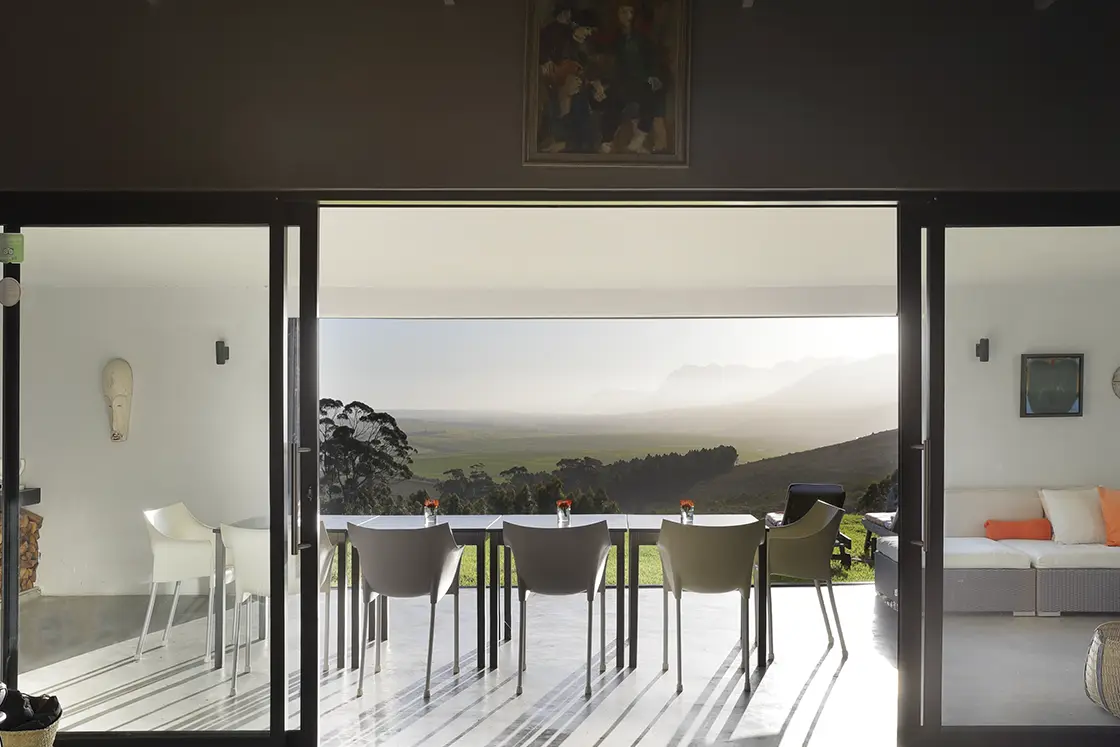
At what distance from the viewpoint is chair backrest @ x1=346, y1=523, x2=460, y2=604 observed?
13.2 ft

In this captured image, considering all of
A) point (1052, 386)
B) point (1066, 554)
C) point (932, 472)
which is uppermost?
point (1052, 386)

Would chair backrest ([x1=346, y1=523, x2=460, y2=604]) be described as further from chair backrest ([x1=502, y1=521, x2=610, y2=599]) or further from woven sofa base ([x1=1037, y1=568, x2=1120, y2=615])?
woven sofa base ([x1=1037, y1=568, x2=1120, y2=615])

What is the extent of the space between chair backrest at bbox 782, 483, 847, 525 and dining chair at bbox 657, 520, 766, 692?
224cm

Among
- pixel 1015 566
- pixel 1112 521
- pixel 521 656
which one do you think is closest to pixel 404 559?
pixel 521 656


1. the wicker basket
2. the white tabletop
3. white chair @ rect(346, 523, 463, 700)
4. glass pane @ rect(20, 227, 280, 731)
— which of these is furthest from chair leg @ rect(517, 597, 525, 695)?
the wicker basket

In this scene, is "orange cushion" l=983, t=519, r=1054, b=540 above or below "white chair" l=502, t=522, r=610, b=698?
above

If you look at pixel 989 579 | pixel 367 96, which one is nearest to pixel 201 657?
pixel 367 96

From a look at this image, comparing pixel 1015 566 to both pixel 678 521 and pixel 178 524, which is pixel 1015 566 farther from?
pixel 178 524

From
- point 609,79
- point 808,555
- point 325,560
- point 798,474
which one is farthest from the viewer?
point 798,474

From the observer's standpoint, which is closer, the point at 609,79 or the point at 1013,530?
the point at 609,79

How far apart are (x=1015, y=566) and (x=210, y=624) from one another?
3.01m

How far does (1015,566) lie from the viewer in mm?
3016

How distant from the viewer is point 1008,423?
3.01 m

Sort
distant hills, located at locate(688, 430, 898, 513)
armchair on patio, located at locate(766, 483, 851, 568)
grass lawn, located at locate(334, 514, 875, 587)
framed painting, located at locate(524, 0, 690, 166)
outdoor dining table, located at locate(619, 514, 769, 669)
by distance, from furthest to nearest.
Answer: distant hills, located at locate(688, 430, 898, 513)
grass lawn, located at locate(334, 514, 875, 587)
armchair on patio, located at locate(766, 483, 851, 568)
outdoor dining table, located at locate(619, 514, 769, 669)
framed painting, located at locate(524, 0, 690, 166)
